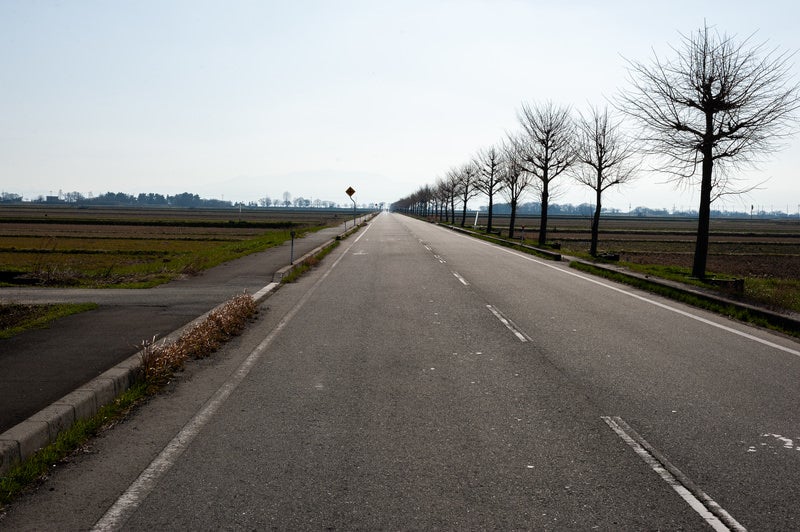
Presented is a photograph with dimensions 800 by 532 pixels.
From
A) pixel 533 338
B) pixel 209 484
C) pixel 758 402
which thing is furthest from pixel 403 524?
pixel 533 338

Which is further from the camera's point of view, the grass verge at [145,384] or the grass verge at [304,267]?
the grass verge at [304,267]

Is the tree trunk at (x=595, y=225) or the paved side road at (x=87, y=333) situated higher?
the tree trunk at (x=595, y=225)

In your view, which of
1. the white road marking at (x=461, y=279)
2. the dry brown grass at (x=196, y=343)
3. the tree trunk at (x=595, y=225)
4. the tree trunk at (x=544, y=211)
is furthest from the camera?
the tree trunk at (x=544, y=211)

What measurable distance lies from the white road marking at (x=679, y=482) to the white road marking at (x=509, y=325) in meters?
3.75

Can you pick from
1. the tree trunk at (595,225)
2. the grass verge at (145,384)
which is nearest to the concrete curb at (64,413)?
the grass verge at (145,384)

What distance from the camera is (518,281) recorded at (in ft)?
55.4

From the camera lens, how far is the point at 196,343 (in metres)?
8.18

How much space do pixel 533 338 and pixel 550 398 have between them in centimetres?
307

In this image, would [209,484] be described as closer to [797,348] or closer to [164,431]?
[164,431]

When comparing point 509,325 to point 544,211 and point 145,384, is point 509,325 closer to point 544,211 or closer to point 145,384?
point 145,384

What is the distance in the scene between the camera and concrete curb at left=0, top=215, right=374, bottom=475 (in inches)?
175

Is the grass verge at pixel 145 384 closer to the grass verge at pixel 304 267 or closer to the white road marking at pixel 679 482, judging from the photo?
the white road marking at pixel 679 482

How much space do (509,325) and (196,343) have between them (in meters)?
4.99

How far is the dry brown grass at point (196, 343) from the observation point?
6828 mm
